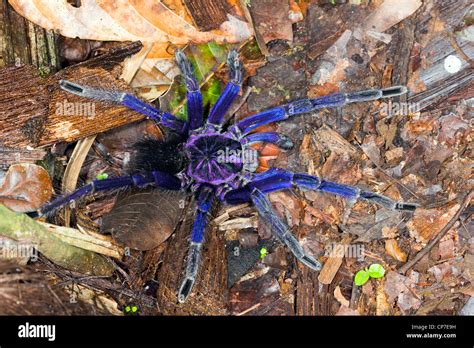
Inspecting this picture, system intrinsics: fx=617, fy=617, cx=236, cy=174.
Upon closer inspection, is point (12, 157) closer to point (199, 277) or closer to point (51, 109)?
point (51, 109)

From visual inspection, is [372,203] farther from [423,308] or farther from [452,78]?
[452,78]

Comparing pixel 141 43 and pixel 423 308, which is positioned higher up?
pixel 141 43

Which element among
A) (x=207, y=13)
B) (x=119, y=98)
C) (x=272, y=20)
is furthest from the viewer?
(x=272, y=20)

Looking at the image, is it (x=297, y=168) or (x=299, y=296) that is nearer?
(x=299, y=296)

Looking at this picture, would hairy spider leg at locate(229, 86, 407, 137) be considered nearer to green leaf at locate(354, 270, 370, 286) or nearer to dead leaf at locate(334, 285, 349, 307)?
green leaf at locate(354, 270, 370, 286)

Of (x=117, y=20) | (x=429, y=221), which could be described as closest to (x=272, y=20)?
(x=117, y=20)

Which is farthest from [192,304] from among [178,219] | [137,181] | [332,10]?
[332,10]

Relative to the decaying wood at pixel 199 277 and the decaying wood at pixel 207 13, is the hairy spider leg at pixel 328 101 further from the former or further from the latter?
the decaying wood at pixel 199 277
